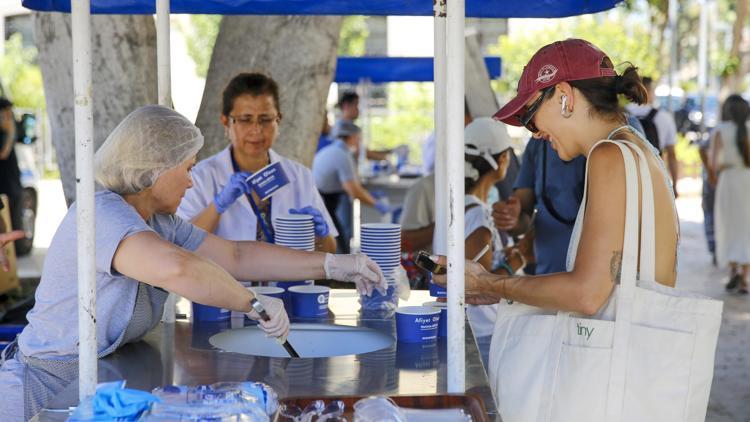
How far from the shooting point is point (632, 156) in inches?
81.7

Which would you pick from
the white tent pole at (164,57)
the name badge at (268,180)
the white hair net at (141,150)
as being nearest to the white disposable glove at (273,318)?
the white hair net at (141,150)

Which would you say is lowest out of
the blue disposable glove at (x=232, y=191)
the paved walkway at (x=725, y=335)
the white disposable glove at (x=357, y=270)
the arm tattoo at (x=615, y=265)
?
the paved walkway at (x=725, y=335)

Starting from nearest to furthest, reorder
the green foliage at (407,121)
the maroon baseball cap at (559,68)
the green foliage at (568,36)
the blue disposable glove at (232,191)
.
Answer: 1. the maroon baseball cap at (559,68)
2. the blue disposable glove at (232,191)
3. the green foliage at (407,121)
4. the green foliage at (568,36)

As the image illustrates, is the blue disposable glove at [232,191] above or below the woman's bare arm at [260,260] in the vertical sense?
above

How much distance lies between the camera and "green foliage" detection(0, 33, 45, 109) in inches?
878

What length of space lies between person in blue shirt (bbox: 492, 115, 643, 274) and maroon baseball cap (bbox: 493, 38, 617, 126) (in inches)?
78.5

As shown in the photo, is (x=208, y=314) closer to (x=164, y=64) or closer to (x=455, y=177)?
(x=164, y=64)

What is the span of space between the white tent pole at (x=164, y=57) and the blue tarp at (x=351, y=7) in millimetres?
449

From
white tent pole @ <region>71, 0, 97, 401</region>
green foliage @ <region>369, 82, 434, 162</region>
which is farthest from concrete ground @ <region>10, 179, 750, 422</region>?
green foliage @ <region>369, 82, 434, 162</region>

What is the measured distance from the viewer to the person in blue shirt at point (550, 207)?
14.1 feet

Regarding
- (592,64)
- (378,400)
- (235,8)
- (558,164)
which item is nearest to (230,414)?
(378,400)

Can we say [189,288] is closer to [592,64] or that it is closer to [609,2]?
[592,64]

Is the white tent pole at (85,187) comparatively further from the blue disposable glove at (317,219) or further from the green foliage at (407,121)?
the green foliage at (407,121)

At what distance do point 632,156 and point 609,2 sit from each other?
1.39 meters
